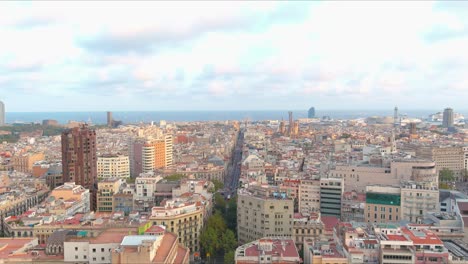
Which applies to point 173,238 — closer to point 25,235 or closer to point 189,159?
point 25,235

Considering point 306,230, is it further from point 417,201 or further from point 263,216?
point 417,201

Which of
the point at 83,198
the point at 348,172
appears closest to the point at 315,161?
the point at 348,172

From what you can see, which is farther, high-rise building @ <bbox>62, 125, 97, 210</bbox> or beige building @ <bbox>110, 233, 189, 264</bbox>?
high-rise building @ <bbox>62, 125, 97, 210</bbox>

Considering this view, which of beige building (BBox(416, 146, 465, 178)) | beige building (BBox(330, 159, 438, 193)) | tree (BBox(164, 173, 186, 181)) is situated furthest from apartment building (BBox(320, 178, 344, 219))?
beige building (BBox(416, 146, 465, 178))

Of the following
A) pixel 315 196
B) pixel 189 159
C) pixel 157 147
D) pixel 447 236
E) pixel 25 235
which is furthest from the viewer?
pixel 189 159

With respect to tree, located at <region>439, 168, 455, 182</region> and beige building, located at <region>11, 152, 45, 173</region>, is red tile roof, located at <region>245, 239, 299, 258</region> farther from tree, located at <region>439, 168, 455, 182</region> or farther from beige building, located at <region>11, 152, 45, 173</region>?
beige building, located at <region>11, 152, 45, 173</region>

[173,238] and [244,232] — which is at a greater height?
[173,238]

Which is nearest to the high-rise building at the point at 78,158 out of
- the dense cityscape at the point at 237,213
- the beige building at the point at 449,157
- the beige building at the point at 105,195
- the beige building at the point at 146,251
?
the dense cityscape at the point at 237,213
